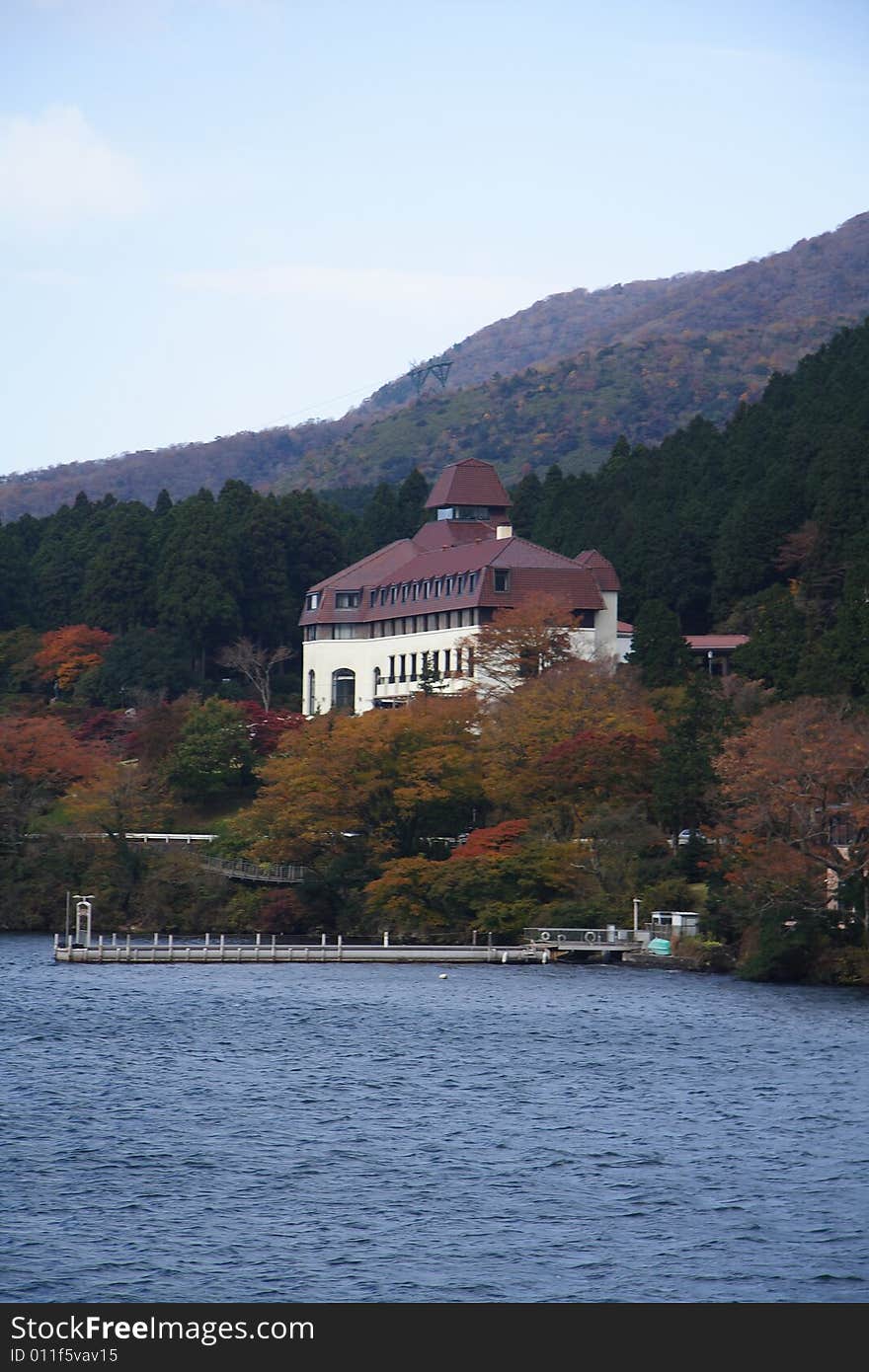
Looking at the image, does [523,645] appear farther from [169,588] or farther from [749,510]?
[169,588]

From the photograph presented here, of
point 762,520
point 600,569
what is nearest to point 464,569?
point 600,569

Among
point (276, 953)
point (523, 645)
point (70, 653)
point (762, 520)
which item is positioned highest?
point (762, 520)

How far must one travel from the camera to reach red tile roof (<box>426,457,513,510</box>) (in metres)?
106

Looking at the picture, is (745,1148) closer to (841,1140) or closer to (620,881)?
(841,1140)

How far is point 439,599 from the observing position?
9700 cm

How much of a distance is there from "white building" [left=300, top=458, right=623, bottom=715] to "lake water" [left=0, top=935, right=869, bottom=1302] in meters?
35.0


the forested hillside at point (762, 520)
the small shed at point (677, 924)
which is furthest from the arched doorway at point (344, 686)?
the small shed at point (677, 924)

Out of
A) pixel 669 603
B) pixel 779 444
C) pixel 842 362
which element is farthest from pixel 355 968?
pixel 842 362

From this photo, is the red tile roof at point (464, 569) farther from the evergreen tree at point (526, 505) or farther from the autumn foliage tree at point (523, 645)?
the evergreen tree at point (526, 505)

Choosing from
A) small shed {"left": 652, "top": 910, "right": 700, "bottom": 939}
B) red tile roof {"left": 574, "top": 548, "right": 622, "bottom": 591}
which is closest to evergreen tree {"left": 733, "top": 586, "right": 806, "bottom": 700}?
small shed {"left": 652, "top": 910, "right": 700, "bottom": 939}

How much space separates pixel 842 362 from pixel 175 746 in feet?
154

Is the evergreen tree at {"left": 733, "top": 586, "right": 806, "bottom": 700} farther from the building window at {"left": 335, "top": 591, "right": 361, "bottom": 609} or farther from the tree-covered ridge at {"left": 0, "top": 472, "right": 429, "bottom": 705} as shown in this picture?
the tree-covered ridge at {"left": 0, "top": 472, "right": 429, "bottom": 705}

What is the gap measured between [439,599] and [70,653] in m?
22.9

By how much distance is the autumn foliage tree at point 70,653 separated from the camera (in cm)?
10781
